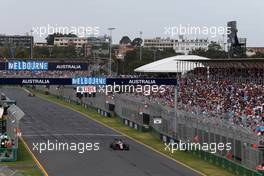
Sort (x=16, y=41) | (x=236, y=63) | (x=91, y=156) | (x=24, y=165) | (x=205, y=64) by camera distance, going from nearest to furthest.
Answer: (x=24, y=165)
(x=91, y=156)
(x=236, y=63)
(x=205, y=64)
(x=16, y=41)

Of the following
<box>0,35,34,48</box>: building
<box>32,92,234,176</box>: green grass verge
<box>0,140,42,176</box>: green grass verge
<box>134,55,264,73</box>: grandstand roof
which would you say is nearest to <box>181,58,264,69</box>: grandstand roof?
<box>134,55,264,73</box>: grandstand roof

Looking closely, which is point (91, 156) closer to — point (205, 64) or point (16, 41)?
point (205, 64)

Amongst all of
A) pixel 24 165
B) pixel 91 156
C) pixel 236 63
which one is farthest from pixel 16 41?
pixel 24 165

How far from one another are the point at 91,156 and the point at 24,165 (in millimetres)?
5870

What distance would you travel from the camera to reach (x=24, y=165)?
35906 millimetres

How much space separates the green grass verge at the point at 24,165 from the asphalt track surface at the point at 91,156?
0.62 m

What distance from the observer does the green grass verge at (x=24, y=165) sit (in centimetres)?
3335

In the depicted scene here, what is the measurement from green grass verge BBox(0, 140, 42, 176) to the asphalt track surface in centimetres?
62

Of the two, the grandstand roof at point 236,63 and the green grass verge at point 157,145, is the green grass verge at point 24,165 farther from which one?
the grandstand roof at point 236,63

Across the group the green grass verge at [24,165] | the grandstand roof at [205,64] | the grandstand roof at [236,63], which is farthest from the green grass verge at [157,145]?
the green grass verge at [24,165]

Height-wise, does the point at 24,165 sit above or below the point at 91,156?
above

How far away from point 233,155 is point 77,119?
3832 cm

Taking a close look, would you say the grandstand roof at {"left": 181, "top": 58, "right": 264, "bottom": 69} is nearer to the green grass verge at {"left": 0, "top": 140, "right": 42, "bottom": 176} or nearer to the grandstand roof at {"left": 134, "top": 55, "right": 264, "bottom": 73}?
the grandstand roof at {"left": 134, "top": 55, "right": 264, "bottom": 73}

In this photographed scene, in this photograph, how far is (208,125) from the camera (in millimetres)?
36562
